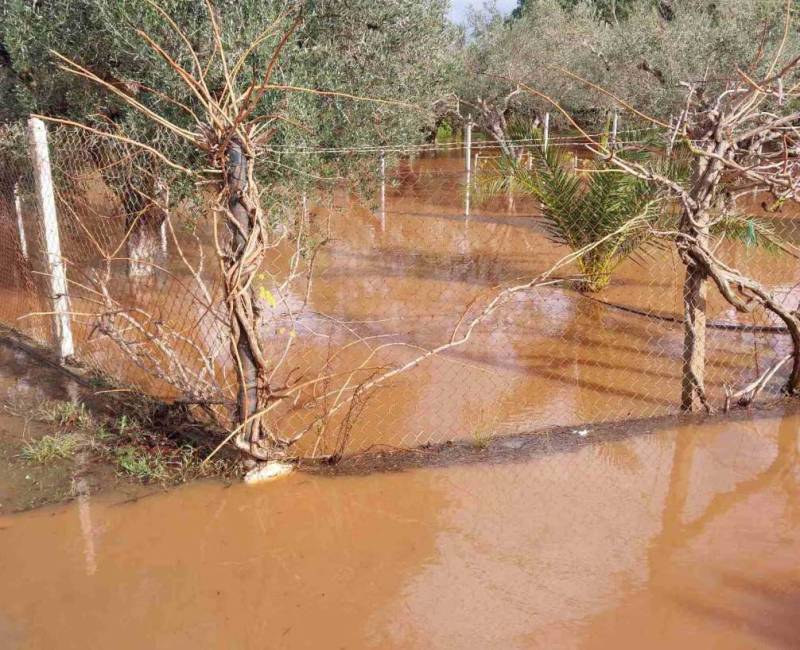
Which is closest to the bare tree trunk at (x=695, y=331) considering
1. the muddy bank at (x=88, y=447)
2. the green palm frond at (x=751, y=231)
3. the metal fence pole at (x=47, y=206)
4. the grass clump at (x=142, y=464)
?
the green palm frond at (x=751, y=231)

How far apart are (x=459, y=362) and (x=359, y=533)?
303cm

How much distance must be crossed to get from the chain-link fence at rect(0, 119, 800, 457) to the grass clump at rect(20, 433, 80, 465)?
22.9 inches

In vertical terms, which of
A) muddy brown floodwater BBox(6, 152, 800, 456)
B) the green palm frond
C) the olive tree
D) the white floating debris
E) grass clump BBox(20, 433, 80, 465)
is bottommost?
muddy brown floodwater BBox(6, 152, 800, 456)

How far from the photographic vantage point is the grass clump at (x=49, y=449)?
13.0 feet

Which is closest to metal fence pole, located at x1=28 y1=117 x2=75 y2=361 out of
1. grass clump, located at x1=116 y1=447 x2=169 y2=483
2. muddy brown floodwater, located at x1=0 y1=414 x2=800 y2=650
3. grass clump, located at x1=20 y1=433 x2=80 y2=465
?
grass clump, located at x1=20 y1=433 x2=80 y2=465

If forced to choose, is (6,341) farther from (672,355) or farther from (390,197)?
(390,197)

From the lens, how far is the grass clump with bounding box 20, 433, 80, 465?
13.0 ft

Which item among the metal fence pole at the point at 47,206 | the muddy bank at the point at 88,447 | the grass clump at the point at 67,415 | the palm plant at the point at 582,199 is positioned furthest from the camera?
the palm plant at the point at 582,199

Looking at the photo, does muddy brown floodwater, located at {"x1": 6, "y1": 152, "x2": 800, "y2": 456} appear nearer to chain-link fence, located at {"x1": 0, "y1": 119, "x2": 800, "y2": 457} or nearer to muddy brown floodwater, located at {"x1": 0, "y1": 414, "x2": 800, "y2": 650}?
chain-link fence, located at {"x1": 0, "y1": 119, "x2": 800, "y2": 457}

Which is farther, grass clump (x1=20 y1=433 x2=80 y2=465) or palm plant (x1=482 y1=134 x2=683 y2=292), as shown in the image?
palm plant (x1=482 y1=134 x2=683 y2=292)

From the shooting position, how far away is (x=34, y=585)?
2.94 meters

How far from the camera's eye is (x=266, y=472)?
3.80m

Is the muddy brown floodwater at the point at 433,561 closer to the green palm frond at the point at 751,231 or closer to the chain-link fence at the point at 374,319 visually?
the chain-link fence at the point at 374,319

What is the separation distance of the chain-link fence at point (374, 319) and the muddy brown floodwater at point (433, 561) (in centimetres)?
64
